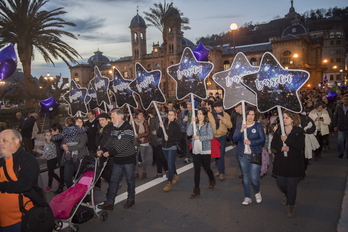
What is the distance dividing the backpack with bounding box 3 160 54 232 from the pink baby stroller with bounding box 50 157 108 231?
3.70 feet

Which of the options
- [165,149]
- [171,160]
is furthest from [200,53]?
[171,160]

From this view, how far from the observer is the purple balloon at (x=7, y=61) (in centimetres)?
670

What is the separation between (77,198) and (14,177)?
165 centimetres

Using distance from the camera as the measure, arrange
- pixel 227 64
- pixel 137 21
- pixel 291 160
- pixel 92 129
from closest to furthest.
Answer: pixel 291 160, pixel 92 129, pixel 227 64, pixel 137 21

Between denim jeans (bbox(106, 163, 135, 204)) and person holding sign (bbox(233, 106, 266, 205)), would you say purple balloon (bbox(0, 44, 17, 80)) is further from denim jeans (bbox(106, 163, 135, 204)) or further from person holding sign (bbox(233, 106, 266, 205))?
person holding sign (bbox(233, 106, 266, 205))

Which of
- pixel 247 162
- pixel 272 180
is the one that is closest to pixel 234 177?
pixel 272 180

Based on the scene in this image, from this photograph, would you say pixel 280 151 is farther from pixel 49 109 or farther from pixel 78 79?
pixel 78 79

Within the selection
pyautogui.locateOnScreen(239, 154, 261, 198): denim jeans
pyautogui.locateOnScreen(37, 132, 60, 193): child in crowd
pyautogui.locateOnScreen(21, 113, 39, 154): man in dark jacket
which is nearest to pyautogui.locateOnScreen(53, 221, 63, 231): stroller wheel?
pyautogui.locateOnScreen(37, 132, 60, 193): child in crowd

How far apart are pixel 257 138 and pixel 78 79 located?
8627cm

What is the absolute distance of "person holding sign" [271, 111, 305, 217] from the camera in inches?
189

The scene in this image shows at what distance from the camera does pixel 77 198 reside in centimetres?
463

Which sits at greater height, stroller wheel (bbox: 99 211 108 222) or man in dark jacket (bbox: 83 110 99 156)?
man in dark jacket (bbox: 83 110 99 156)

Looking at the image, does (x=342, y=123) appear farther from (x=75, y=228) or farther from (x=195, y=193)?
(x=75, y=228)

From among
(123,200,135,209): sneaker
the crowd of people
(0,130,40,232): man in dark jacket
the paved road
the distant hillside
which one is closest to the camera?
(0,130,40,232): man in dark jacket
